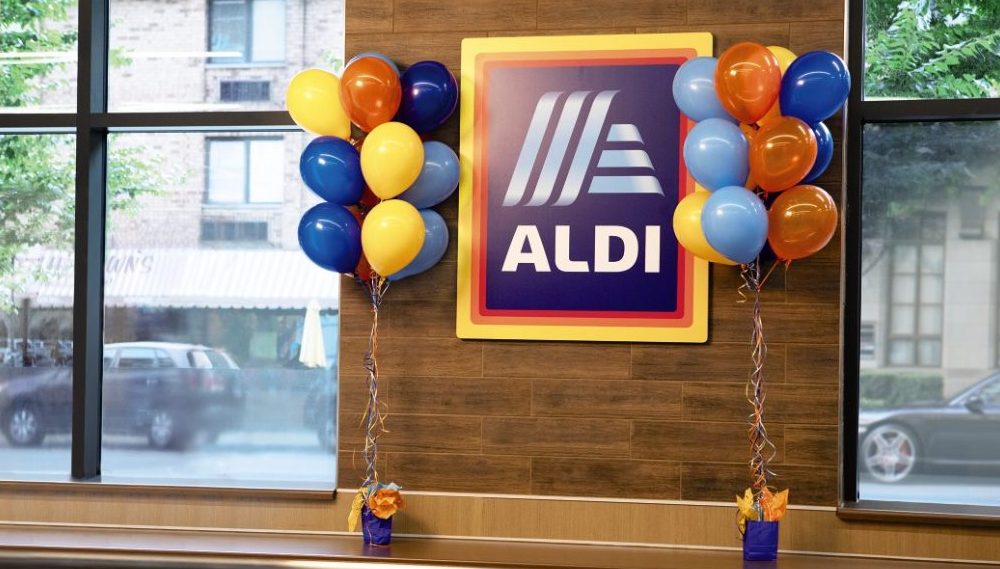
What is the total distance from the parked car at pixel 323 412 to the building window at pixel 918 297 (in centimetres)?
211

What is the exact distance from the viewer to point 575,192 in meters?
3.72

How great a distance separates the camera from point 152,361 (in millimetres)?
4160

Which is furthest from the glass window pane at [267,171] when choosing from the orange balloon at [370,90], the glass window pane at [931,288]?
the glass window pane at [931,288]

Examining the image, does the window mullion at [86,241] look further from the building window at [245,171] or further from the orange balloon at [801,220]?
the orange balloon at [801,220]

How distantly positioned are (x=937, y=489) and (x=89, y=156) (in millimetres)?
3458

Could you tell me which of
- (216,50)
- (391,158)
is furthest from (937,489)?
(216,50)

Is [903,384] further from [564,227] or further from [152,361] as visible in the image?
[152,361]

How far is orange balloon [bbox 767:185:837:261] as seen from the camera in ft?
10.6

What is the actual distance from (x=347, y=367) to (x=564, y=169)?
3.60 ft

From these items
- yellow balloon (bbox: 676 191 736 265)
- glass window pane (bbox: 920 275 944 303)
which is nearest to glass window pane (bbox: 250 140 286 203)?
yellow balloon (bbox: 676 191 736 265)

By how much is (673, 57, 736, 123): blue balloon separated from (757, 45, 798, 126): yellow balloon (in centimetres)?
12

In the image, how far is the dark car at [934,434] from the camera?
146 inches

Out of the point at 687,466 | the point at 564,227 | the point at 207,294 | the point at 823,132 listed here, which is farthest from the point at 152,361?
the point at 823,132

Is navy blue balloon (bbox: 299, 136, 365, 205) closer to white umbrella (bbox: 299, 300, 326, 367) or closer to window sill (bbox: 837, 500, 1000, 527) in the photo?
white umbrella (bbox: 299, 300, 326, 367)
